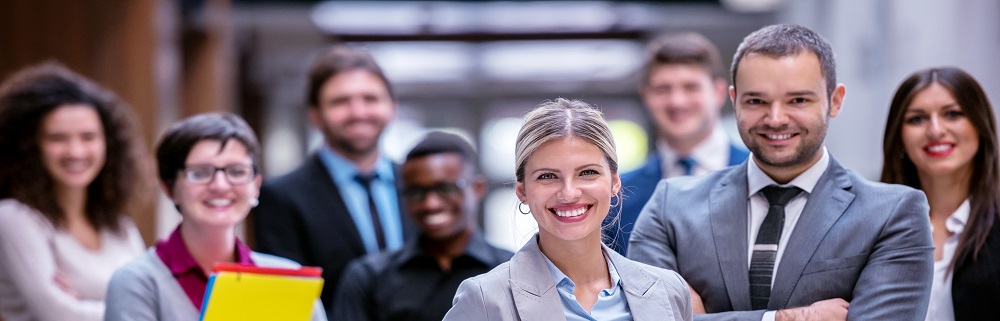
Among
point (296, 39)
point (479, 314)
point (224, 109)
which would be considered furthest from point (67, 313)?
point (296, 39)

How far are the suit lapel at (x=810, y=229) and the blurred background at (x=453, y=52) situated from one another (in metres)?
3.46

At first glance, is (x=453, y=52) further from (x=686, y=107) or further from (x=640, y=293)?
(x=640, y=293)

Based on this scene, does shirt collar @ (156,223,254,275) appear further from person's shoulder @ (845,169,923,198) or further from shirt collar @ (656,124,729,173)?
shirt collar @ (656,124,729,173)

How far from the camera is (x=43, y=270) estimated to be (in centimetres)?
368

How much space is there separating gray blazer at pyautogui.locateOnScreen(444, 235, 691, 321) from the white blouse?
174cm

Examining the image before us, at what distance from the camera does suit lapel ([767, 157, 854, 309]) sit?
2676 mm

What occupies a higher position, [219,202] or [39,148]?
[39,148]

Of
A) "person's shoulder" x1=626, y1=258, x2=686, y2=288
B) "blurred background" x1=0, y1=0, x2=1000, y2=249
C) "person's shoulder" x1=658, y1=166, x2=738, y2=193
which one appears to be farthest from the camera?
"blurred background" x1=0, y1=0, x2=1000, y2=249

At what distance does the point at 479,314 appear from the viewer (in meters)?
2.37

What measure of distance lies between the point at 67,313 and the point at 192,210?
726 mm

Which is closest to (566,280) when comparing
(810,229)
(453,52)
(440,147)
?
(810,229)

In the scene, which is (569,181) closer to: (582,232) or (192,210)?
(582,232)

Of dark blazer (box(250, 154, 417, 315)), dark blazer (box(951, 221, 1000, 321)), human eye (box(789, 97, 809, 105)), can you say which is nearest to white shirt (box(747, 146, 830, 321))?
human eye (box(789, 97, 809, 105))

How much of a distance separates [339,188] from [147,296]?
1305 mm
